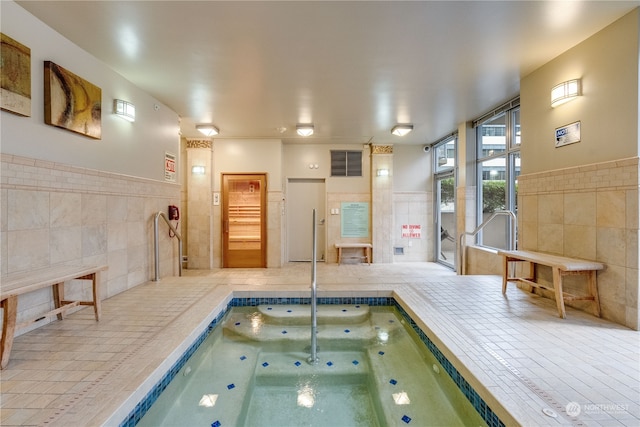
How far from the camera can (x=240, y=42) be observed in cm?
256

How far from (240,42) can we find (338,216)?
4.24 m

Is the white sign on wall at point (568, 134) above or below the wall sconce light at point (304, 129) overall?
below

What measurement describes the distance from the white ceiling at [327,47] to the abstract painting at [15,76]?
1.12ft

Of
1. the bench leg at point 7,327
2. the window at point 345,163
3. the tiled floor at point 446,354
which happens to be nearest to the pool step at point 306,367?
the tiled floor at point 446,354

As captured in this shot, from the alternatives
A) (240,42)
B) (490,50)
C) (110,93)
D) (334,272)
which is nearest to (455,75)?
(490,50)

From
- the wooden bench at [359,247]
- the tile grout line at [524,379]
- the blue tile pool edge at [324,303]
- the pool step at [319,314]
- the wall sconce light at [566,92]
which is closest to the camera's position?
the tile grout line at [524,379]

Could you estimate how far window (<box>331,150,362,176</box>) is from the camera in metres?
6.36

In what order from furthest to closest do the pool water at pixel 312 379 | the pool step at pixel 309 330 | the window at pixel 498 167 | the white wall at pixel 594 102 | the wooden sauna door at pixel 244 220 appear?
the wooden sauna door at pixel 244 220 < the window at pixel 498 167 < the pool step at pixel 309 330 < the white wall at pixel 594 102 < the pool water at pixel 312 379

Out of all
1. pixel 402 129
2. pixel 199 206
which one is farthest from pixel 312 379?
pixel 199 206

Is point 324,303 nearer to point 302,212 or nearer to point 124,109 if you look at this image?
point 302,212

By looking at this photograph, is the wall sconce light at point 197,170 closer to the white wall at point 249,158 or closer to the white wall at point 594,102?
the white wall at point 249,158

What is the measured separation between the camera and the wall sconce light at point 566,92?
2680 mm

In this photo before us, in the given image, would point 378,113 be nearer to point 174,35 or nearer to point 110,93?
point 174,35

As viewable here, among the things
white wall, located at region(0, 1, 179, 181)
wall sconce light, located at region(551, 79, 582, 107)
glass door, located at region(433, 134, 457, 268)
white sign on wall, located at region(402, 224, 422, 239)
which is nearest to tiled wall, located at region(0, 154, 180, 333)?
white wall, located at region(0, 1, 179, 181)
